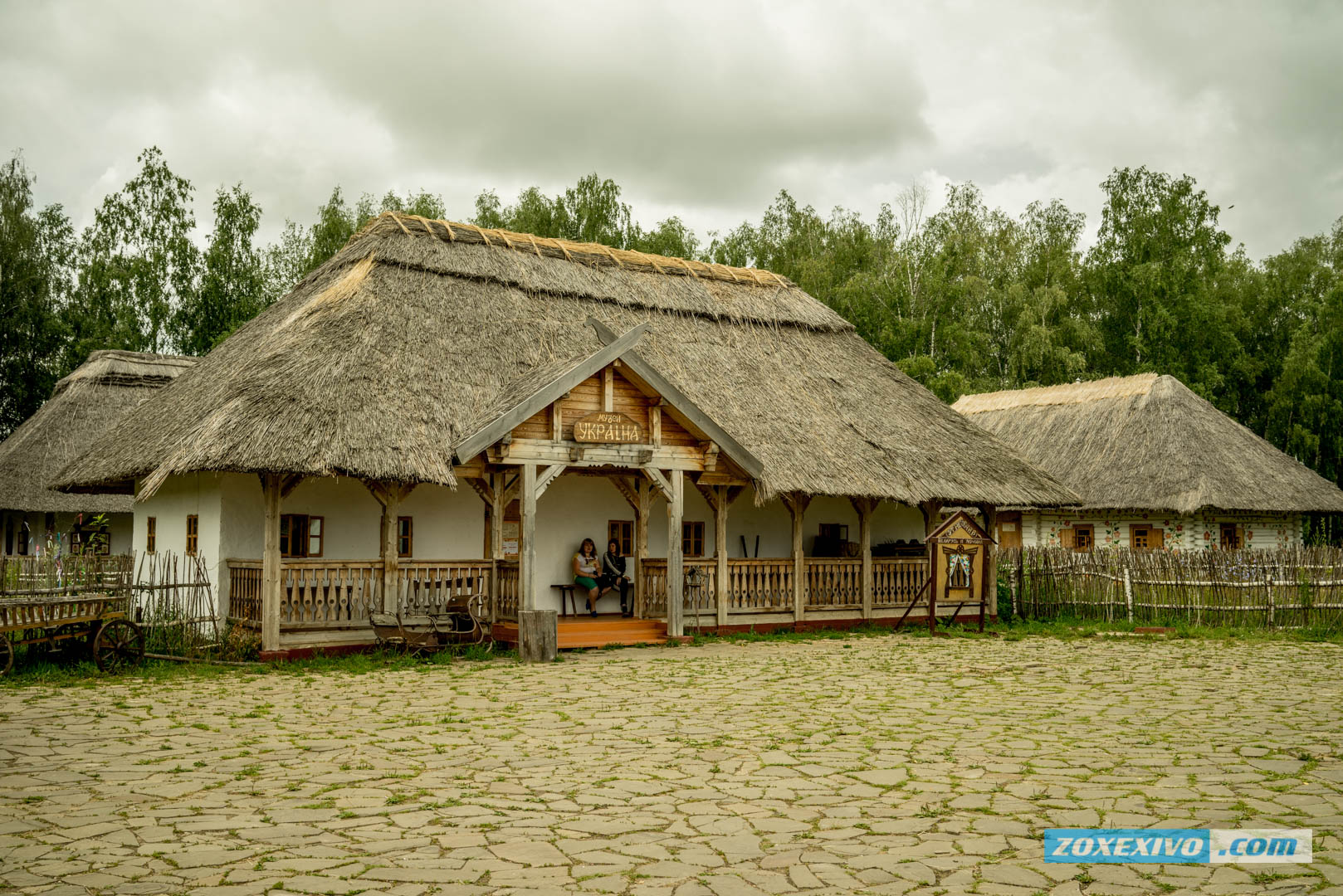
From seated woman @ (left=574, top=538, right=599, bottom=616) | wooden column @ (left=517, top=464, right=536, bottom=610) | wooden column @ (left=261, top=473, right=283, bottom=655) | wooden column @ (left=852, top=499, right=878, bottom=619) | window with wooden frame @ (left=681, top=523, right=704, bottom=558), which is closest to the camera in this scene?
wooden column @ (left=261, top=473, right=283, bottom=655)

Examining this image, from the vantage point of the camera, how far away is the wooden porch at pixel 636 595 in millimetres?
15375

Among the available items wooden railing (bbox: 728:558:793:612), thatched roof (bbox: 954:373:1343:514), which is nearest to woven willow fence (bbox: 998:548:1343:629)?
wooden railing (bbox: 728:558:793:612)

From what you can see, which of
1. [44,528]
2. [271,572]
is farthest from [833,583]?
[44,528]

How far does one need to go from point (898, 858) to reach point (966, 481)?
15.5 m

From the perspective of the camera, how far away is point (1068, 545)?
3288 cm

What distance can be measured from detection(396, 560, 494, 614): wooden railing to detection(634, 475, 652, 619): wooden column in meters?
2.75

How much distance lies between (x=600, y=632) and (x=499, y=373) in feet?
14.8

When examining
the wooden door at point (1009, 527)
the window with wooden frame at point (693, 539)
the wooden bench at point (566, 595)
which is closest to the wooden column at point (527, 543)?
the wooden bench at point (566, 595)

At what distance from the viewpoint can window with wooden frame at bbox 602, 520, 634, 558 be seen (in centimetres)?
1961

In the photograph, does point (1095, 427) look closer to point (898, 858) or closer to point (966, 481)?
point (966, 481)

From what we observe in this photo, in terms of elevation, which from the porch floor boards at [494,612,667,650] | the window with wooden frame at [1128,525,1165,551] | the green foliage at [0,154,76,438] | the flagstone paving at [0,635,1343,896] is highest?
the green foliage at [0,154,76,438]

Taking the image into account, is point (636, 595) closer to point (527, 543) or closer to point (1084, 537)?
point (527, 543)

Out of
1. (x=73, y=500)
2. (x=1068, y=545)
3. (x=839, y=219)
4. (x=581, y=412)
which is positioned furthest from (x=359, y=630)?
(x=839, y=219)

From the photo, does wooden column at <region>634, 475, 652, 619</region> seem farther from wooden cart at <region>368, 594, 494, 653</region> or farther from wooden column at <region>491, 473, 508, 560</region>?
wooden cart at <region>368, 594, 494, 653</region>
